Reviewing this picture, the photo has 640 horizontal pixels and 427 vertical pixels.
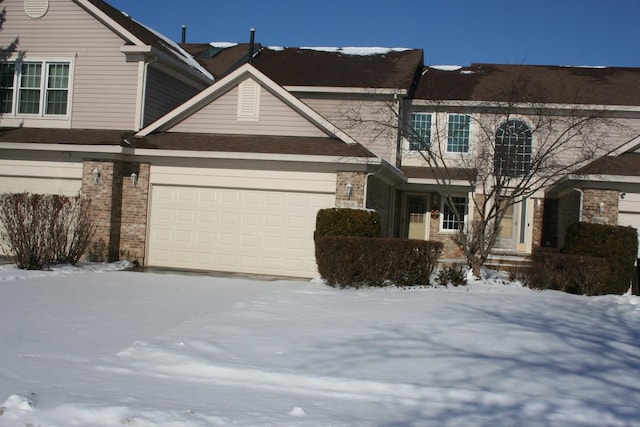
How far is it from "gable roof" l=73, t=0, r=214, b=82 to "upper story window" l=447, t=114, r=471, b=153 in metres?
8.21

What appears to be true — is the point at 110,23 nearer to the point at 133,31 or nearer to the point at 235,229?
the point at 133,31

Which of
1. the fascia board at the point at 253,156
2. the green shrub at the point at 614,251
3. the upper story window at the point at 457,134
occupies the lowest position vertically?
the green shrub at the point at 614,251

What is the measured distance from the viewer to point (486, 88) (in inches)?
888

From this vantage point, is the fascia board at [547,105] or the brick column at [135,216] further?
the fascia board at [547,105]

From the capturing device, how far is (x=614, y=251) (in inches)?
564

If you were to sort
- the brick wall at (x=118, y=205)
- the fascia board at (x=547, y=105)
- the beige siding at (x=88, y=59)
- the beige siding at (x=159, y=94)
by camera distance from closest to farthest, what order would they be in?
the brick wall at (x=118, y=205), the beige siding at (x=88, y=59), the beige siding at (x=159, y=94), the fascia board at (x=547, y=105)

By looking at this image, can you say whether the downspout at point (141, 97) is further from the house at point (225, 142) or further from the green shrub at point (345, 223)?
the green shrub at point (345, 223)

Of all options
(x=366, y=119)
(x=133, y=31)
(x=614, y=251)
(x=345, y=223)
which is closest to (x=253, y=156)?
(x=345, y=223)

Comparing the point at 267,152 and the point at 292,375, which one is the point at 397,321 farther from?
Result: the point at 267,152

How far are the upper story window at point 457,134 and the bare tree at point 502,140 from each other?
0.49ft

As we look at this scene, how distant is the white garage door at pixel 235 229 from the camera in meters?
15.9

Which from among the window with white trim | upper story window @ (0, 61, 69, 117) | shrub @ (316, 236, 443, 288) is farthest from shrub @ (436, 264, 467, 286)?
upper story window @ (0, 61, 69, 117)

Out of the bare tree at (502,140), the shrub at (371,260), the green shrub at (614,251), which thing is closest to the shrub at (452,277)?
the shrub at (371,260)

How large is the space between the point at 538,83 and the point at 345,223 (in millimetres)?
11329
